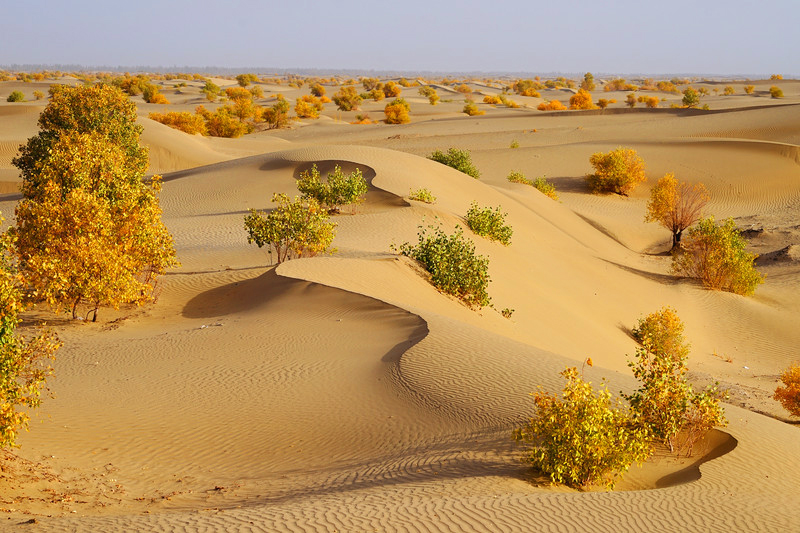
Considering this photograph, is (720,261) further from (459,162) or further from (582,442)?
(582,442)

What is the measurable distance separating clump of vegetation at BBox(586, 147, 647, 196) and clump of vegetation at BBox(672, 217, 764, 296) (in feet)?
40.6

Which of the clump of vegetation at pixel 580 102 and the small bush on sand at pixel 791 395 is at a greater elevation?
the clump of vegetation at pixel 580 102

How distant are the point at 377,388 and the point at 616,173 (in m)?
28.5

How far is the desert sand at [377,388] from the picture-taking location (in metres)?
6.48

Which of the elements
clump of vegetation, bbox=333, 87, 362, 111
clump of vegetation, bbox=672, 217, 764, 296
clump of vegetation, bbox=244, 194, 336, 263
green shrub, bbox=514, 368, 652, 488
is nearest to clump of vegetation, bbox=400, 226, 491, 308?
clump of vegetation, bbox=244, 194, 336, 263

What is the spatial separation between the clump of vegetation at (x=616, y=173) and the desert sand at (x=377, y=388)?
990 centimetres

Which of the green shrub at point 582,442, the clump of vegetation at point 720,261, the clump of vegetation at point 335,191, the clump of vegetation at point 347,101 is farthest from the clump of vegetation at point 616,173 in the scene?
the clump of vegetation at point 347,101

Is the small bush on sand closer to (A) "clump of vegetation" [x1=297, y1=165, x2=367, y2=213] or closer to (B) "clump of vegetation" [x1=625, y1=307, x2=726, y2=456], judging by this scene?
(B) "clump of vegetation" [x1=625, y1=307, x2=726, y2=456]

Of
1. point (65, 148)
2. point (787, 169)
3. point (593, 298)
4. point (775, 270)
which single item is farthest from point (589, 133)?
point (65, 148)

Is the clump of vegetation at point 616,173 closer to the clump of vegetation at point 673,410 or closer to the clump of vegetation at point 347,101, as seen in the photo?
the clump of vegetation at point 673,410

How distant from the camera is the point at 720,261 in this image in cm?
2214

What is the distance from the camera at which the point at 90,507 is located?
22.3 feet

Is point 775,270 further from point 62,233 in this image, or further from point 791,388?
point 62,233

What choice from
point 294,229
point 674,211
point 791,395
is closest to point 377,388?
point 294,229
